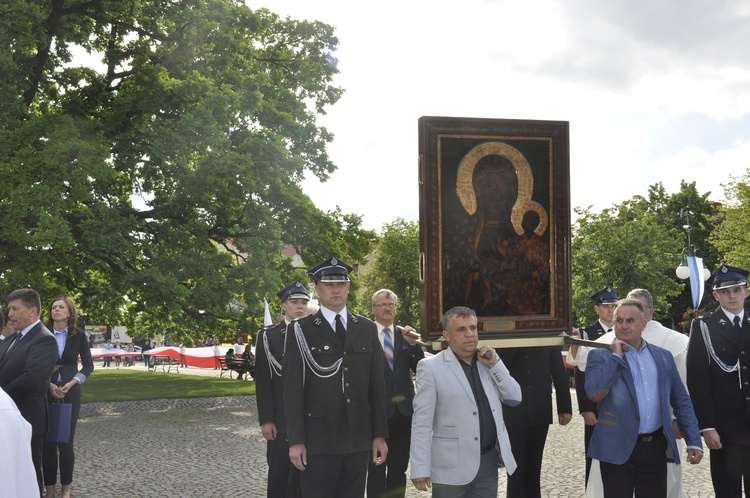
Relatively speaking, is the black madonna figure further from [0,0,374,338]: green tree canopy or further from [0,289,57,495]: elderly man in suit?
[0,0,374,338]: green tree canopy

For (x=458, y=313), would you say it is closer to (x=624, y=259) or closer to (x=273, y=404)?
(x=273, y=404)

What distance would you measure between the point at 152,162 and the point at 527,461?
59.9ft

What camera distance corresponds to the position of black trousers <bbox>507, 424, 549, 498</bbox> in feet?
21.6

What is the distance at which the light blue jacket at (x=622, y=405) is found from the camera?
5.43 metres

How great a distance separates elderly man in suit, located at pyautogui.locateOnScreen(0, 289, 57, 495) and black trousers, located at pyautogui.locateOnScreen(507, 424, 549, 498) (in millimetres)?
4281

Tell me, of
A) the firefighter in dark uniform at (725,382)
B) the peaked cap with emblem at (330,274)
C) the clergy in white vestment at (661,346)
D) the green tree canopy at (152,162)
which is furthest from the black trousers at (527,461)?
the green tree canopy at (152,162)

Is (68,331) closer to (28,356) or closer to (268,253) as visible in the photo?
(28,356)

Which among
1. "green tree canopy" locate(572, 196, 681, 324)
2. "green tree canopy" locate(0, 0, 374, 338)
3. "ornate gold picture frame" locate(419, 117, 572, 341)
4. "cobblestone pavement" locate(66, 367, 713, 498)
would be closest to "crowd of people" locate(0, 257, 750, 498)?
"ornate gold picture frame" locate(419, 117, 572, 341)

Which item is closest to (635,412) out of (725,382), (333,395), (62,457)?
(725,382)

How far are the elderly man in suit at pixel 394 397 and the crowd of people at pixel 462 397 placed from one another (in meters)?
0.01

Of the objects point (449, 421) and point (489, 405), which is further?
point (489, 405)

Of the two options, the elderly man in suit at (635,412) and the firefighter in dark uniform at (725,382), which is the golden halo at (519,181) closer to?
the elderly man in suit at (635,412)

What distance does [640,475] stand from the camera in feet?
17.9

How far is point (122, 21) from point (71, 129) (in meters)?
5.10
